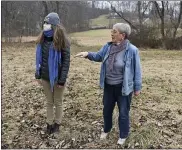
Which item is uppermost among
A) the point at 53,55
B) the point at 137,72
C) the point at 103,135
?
the point at 53,55

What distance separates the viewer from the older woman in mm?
3684

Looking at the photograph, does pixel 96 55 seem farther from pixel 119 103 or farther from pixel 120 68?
pixel 119 103

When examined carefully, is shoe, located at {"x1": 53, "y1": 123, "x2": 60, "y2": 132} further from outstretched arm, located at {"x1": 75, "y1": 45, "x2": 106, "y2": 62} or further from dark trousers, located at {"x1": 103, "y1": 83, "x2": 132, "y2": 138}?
outstretched arm, located at {"x1": 75, "y1": 45, "x2": 106, "y2": 62}

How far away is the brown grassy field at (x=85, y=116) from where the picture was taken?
13.7ft

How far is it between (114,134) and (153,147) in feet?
1.85

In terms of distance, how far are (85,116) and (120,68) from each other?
1.52 metres

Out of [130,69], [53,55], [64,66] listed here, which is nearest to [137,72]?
[130,69]

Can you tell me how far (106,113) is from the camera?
412cm

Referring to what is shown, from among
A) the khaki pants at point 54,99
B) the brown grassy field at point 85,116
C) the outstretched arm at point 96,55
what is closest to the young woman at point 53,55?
the khaki pants at point 54,99

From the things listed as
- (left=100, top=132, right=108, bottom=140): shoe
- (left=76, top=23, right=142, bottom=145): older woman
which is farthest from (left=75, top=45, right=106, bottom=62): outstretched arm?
(left=100, top=132, right=108, bottom=140): shoe

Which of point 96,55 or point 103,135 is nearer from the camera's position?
point 96,55

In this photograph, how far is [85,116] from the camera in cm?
500

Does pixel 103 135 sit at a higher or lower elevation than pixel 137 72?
lower

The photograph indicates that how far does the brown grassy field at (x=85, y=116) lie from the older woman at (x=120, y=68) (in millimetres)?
601
